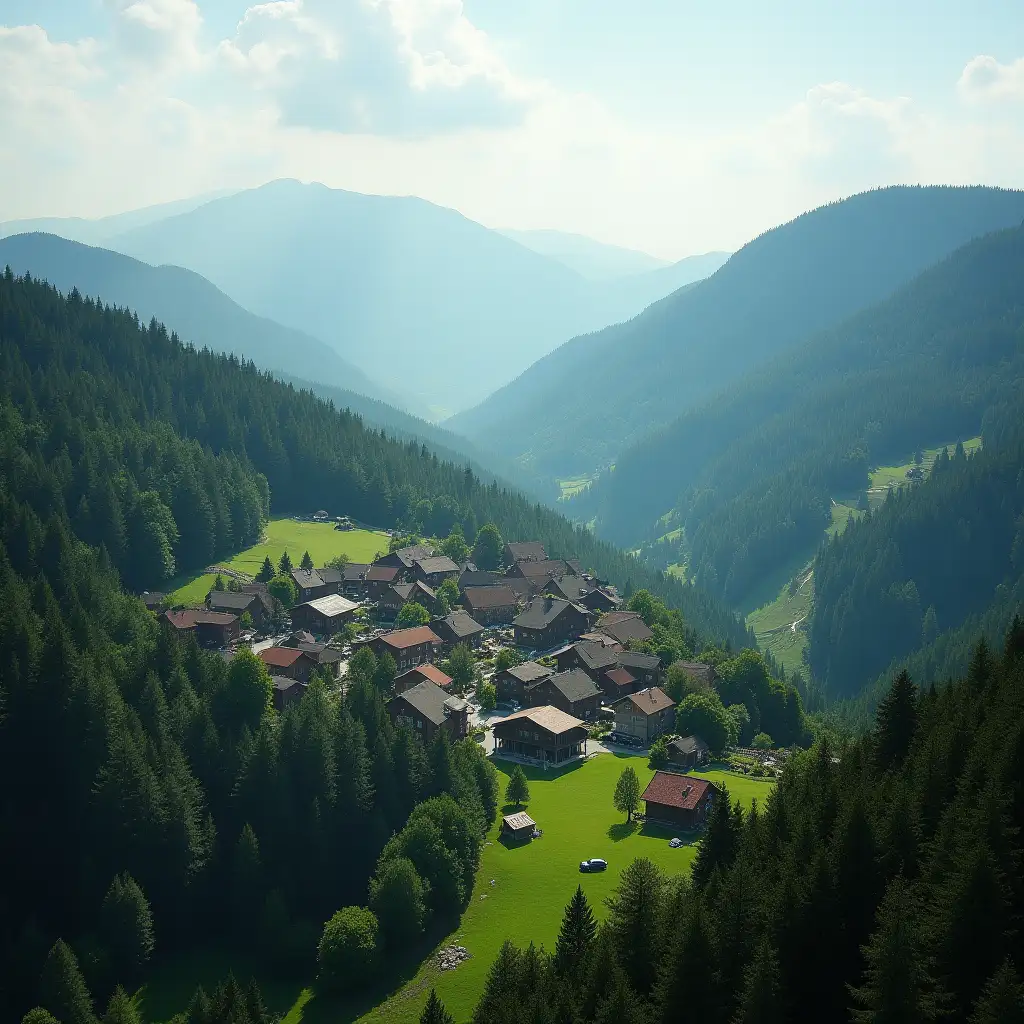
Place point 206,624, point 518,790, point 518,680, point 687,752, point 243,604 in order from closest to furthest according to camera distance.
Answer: point 518,790
point 687,752
point 518,680
point 206,624
point 243,604

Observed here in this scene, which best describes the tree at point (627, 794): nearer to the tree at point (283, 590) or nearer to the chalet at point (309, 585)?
the tree at point (283, 590)

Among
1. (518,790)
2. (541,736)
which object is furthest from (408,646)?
(518,790)

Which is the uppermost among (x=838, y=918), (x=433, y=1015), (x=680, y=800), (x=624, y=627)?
(x=838, y=918)

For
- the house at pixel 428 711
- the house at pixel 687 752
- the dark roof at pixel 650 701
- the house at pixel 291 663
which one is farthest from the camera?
the house at pixel 291 663

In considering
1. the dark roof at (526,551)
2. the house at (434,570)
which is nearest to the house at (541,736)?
the house at (434,570)

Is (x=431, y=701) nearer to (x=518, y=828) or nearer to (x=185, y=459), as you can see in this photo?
(x=518, y=828)
